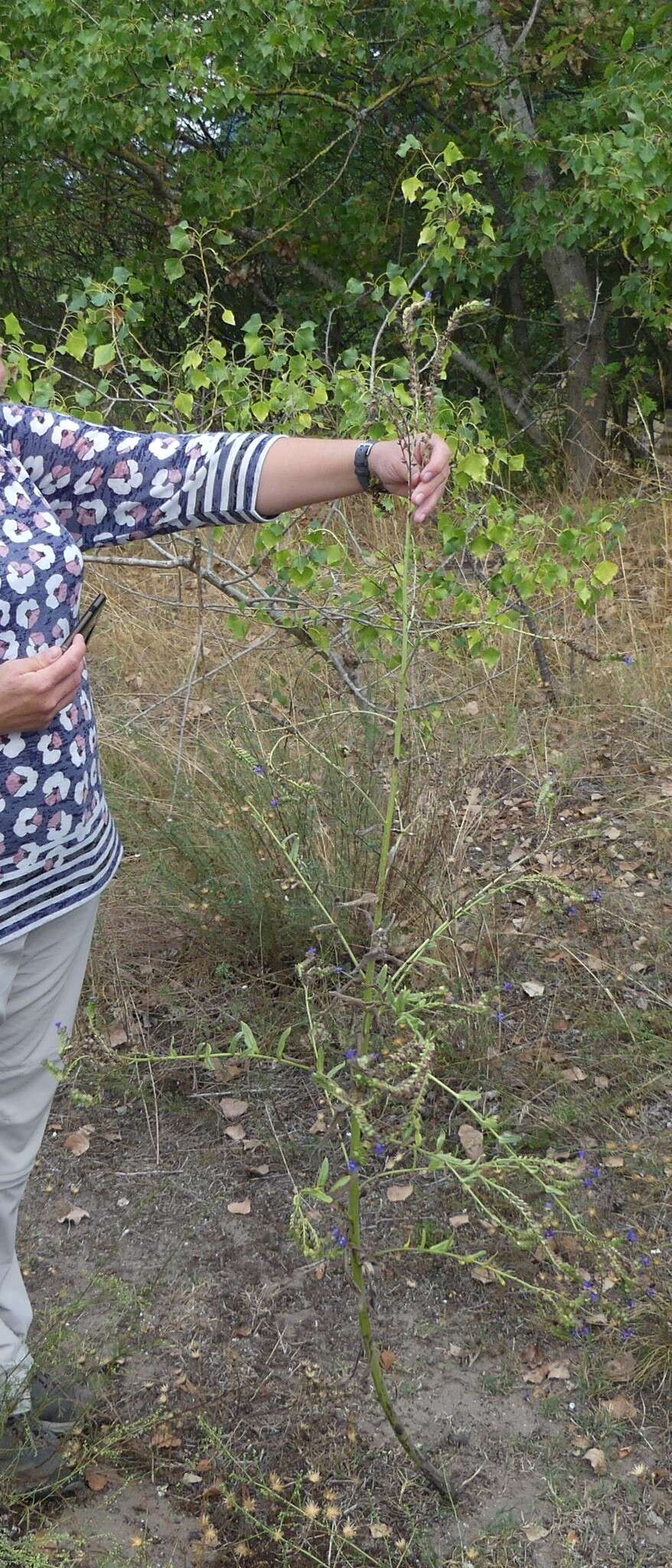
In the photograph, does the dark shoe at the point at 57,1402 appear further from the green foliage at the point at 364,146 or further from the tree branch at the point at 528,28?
the tree branch at the point at 528,28

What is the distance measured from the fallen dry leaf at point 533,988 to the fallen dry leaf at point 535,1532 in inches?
52.1

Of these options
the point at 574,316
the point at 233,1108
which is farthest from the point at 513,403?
the point at 233,1108

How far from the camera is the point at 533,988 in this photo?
315 centimetres

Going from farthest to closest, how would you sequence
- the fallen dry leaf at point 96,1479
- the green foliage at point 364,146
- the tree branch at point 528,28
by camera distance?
1. the tree branch at point 528,28
2. the green foliage at point 364,146
3. the fallen dry leaf at point 96,1479

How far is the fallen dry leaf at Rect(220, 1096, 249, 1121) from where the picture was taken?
119 inches

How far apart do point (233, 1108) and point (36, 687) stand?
5.41 feet

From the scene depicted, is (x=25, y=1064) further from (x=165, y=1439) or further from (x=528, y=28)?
(x=528, y=28)

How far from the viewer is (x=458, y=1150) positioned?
2.78 m

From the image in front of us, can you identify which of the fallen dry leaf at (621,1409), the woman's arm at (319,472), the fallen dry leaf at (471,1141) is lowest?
the fallen dry leaf at (621,1409)

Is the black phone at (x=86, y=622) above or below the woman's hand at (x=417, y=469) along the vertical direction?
below

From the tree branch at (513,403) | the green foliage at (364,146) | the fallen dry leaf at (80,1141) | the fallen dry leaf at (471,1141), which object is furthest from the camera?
the tree branch at (513,403)

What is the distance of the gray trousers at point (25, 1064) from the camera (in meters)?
1.95

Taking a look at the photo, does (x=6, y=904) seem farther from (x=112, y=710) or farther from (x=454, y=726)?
(x=112, y=710)

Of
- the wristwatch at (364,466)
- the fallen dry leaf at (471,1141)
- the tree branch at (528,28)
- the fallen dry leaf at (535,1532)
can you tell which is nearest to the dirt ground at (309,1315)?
the fallen dry leaf at (535,1532)
